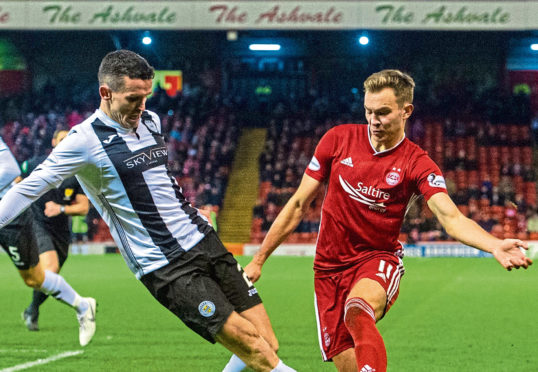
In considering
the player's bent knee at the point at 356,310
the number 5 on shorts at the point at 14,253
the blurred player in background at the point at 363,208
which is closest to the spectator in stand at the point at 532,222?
the number 5 on shorts at the point at 14,253

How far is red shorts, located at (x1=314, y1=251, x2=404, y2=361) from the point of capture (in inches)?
186

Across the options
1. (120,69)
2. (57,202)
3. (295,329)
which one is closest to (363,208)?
(120,69)

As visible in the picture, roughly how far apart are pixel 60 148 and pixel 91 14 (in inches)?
852

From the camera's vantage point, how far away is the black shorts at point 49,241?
8789mm

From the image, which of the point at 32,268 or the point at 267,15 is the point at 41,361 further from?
the point at 267,15

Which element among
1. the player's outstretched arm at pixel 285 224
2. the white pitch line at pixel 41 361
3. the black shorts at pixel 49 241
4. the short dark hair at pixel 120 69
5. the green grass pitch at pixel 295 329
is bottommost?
the green grass pitch at pixel 295 329

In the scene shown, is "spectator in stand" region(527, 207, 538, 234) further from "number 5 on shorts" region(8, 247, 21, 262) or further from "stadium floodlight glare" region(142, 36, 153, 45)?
"number 5 on shorts" region(8, 247, 21, 262)

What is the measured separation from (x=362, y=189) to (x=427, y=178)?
38 cm

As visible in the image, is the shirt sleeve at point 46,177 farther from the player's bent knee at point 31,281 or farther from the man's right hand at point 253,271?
the player's bent knee at point 31,281

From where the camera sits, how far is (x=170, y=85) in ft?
107

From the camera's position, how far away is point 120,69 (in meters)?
4.39

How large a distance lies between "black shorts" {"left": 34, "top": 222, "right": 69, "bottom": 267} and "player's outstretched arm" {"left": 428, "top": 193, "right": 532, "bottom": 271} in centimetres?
539

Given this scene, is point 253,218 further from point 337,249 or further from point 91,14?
point 337,249

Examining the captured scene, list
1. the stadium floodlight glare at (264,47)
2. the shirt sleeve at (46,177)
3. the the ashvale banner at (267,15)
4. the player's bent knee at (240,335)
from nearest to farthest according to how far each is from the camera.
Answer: the shirt sleeve at (46,177) < the player's bent knee at (240,335) < the the ashvale banner at (267,15) < the stadium floodlight glare at (264,47)
